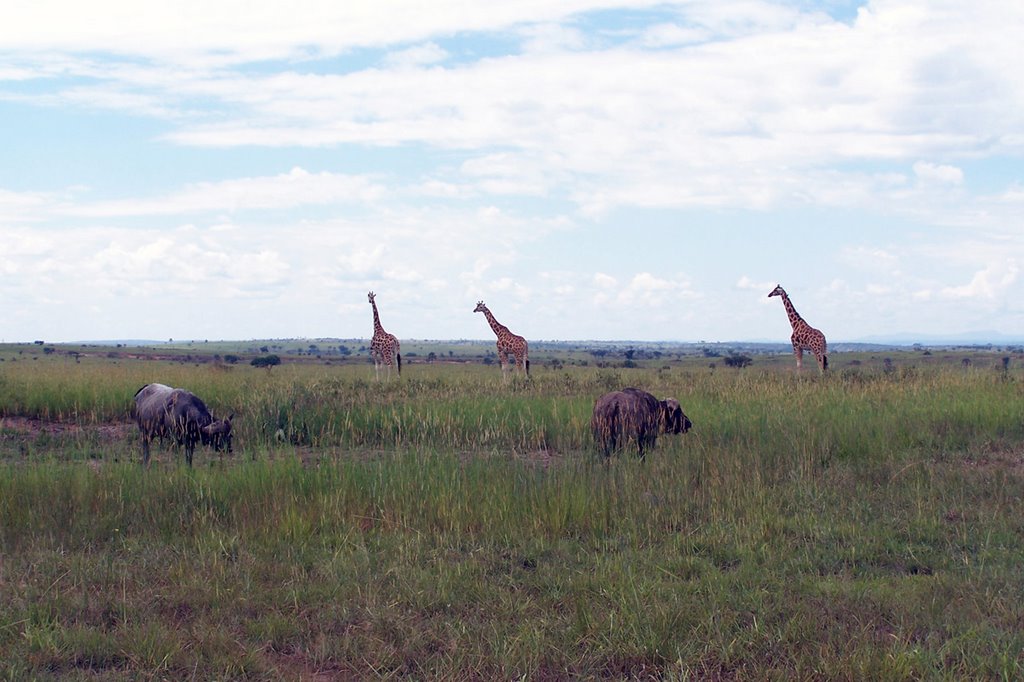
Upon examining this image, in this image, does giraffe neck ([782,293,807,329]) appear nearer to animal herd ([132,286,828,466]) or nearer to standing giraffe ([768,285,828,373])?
standing giraffe ([768,285,828,373])

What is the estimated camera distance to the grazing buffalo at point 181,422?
37.1 ft

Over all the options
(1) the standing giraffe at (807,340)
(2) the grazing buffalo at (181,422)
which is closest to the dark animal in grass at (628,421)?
(2) the grazing buffalo at (181,422)

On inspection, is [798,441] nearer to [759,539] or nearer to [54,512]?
[759,539]

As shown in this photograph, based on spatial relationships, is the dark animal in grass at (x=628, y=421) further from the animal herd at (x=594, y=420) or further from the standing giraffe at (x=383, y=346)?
the standing giraffe at (x=383, y=346)

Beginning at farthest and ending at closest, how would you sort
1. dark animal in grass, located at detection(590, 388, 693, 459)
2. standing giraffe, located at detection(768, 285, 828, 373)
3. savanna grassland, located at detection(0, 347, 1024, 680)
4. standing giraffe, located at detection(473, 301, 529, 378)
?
standing giraffe, located at detection(473, 301, 529, 378)
standing giraffe, located at detection(768, 285, 828, 373)
dark animal in grass, located at detection(590, 388, 693, 459)
savanna grassland, located at detection(0, 347, 1024, 680)

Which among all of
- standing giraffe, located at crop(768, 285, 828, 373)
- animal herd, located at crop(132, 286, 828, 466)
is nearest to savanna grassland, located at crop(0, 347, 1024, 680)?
animal herd, located at crop(132, 286, 828, 466)

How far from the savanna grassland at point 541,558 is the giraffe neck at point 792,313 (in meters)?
10.0

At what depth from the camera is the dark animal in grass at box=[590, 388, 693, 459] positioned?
416 inches

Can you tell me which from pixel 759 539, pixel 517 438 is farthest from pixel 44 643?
pixel 517 438

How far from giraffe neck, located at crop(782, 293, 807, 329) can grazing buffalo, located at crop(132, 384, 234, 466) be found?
1516 centimetres

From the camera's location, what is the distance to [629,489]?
27.0 feet

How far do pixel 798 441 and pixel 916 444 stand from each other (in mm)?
1759

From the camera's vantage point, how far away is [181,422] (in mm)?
11312

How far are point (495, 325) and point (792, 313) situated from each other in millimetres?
8595
